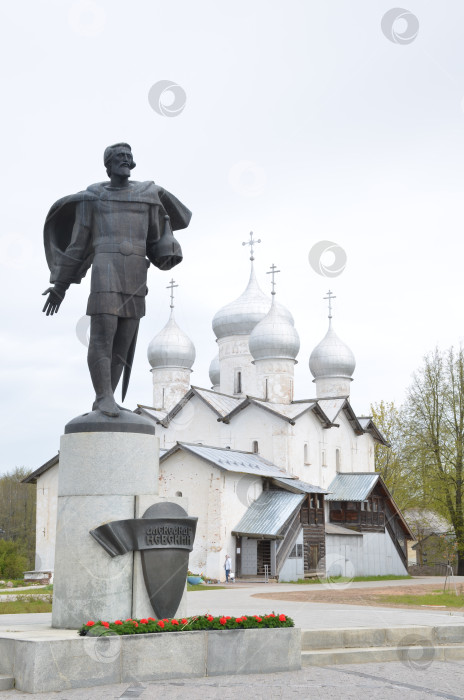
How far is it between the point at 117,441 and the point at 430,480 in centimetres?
2923

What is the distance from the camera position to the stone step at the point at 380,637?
8.67 meters

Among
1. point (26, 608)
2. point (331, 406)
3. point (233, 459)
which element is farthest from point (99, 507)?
point (331, 406)

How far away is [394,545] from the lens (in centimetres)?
4022

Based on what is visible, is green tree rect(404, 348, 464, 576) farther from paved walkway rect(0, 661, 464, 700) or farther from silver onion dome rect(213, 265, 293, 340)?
paved walkway rect(0, 661, 464, 700)

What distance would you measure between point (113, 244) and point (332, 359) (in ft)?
120

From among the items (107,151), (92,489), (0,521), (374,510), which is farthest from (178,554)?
(0,521)

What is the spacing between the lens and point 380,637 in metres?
9.06

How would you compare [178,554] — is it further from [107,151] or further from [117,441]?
[107,151]

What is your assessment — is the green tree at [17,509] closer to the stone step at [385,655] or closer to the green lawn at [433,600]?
the green lawn at [433,600]

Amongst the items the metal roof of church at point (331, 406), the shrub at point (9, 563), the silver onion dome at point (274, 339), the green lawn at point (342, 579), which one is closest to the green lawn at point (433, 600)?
the green lawn at point (342, 579)

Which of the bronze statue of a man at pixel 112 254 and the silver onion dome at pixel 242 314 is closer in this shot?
the bronze statue of a man at pixel 112 254

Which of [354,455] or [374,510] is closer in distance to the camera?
[374,510]

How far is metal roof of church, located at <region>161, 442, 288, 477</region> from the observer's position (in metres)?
31.6

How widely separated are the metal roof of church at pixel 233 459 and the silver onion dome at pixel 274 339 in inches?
218
